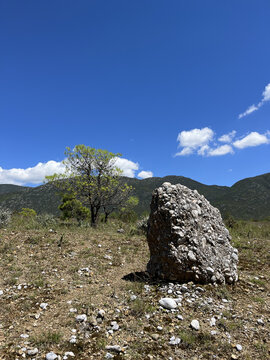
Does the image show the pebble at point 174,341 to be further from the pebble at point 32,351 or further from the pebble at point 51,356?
the pebble at point 32,351

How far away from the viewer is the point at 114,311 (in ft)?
15.6

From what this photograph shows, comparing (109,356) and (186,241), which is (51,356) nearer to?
(109,356)

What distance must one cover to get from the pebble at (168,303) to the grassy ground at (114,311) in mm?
136

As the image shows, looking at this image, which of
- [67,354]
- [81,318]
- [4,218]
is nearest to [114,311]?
[81,318]

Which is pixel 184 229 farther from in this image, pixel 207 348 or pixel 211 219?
pixel 207 348

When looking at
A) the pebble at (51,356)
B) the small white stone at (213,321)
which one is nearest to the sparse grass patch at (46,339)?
the pebble at (51,356)

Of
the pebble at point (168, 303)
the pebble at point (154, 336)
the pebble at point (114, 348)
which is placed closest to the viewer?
the pebble at point (114, 348)

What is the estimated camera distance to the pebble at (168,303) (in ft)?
15.9

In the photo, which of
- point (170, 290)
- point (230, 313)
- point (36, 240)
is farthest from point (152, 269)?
point (36, 240)

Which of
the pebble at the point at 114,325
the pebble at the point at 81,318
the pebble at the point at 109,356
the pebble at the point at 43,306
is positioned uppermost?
the pebble at the point at 81,318

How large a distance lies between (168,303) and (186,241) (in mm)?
1795

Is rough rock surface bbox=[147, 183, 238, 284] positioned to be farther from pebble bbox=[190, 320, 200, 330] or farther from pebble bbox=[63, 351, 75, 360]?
pebble bbox=[63, 351, 75, 360]

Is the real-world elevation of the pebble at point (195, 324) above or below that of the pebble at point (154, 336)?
above

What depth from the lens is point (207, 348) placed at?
370 cm
